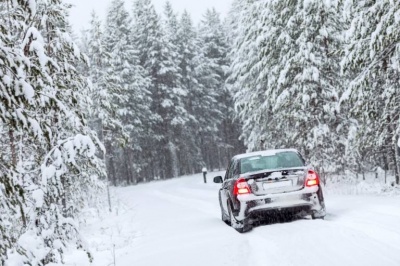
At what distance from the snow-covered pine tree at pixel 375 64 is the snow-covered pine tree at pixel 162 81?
30.9 m

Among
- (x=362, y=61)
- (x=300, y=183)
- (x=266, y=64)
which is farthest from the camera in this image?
(x=266, y=64)

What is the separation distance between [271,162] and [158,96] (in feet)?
119

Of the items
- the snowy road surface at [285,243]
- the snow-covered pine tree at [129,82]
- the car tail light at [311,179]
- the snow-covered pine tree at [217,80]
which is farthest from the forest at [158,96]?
the car tail light at [311,179]

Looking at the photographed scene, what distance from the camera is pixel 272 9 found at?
1970cm

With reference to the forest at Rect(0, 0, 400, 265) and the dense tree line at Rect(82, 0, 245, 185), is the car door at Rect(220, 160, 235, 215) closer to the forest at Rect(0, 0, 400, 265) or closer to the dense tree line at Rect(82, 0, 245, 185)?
the forest at Rect(0, 0, 400, 265)

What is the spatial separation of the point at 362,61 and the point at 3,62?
1122cm

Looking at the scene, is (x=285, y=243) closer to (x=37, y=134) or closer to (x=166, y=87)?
(x=37, y=134)

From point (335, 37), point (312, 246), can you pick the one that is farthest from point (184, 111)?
point (312, 246)

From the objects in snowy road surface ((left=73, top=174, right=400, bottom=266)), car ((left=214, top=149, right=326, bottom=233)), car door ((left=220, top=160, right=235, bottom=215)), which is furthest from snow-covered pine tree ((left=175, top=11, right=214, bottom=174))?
car ((left=214, top=149, right=326, bottom=233))

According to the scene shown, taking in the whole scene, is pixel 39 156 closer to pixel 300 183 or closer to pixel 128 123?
pixel 300 183

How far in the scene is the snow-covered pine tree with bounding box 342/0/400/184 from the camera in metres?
12.1

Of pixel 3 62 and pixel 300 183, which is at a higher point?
pixel 3 62

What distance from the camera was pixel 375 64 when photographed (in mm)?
13234

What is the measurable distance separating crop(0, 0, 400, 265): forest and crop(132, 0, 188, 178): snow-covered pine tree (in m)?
0.12
